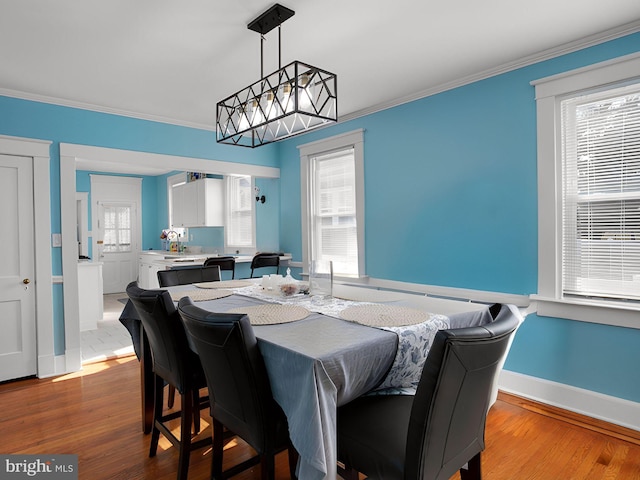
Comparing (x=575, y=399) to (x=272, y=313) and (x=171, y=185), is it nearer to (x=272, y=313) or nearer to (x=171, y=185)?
(x=272, y=313)

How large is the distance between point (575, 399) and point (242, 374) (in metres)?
2.39

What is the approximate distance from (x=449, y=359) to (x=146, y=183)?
8357 millimetres

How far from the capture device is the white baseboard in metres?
2.42

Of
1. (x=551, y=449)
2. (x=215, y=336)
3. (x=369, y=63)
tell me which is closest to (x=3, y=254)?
(x=215, y=336)

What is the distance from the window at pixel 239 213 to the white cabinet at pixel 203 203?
0.16 meters

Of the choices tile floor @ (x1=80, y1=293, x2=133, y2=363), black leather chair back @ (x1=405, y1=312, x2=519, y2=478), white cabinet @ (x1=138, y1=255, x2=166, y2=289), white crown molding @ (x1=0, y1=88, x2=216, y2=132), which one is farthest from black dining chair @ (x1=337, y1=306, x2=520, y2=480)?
white cabinet @ (x1=138, y1=255, x2=166, y2=289)

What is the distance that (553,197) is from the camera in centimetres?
268

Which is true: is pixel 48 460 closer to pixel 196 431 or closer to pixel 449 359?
pixel 196 431

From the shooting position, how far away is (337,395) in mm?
1351

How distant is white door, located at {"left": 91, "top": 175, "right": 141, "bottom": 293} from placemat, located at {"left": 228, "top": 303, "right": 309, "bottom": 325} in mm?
6892

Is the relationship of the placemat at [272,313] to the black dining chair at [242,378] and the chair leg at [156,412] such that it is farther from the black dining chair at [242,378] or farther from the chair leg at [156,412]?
the chair leg at [156,412]

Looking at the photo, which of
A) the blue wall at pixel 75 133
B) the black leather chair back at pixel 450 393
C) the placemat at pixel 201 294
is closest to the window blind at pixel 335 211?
the blue wall at pixel 75 133

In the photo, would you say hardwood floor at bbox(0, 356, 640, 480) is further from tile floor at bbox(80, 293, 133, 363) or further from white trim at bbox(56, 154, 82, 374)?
tile floor at bbox(80, 293, 133, 363)

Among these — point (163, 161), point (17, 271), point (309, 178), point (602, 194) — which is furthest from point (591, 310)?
point (17, 271)
